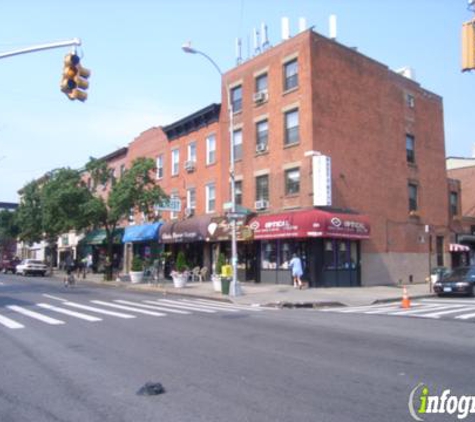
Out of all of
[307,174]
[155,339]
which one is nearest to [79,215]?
[307,174]

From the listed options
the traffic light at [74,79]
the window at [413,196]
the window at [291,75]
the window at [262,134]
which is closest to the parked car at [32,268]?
the window at [262,134]

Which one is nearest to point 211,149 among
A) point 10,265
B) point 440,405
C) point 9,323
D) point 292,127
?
point 292,127

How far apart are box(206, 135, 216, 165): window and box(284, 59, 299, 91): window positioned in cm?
648

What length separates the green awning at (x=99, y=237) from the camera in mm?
42062

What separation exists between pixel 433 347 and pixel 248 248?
65.9ft

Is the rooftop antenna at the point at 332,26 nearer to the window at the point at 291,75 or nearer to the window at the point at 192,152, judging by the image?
the window at the point at 291,75

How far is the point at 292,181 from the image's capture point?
88.1 ft

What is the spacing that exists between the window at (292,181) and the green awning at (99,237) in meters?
19.2

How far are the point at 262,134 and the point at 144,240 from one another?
13.7 meters

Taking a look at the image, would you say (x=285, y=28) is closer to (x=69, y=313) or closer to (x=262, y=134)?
(x=262, y=134)

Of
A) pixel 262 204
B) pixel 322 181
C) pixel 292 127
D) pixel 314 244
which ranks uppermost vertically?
pixel 292 127

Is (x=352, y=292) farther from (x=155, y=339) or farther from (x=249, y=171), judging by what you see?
(x=155, y=339)

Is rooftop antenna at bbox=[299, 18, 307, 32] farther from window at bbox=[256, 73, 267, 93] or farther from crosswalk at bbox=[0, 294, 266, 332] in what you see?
crosswalk at bbox=[0, 294, 266, 332]

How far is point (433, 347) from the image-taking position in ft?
30.9
